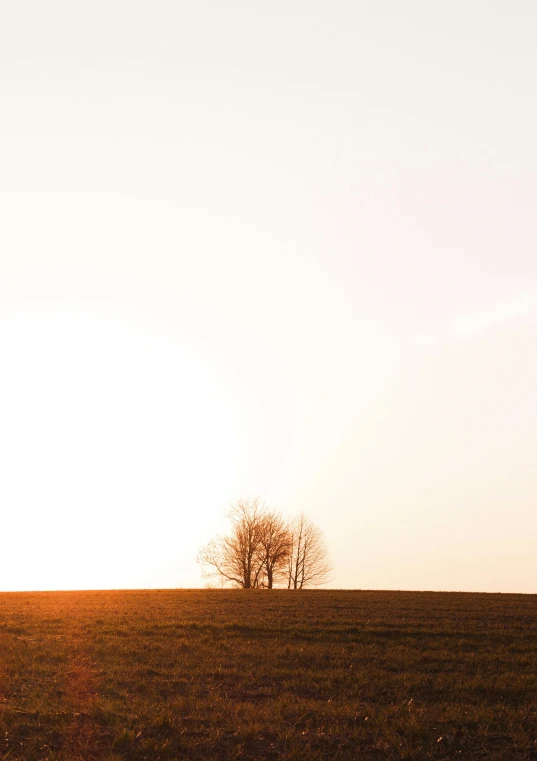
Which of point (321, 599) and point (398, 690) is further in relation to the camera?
point (321, 599)

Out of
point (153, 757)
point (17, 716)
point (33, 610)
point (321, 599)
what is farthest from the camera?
point (321, 599)

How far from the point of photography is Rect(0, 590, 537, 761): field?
12.9 meters

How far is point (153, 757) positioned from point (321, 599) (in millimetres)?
30729

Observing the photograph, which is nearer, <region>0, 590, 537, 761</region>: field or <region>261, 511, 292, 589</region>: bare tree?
<region>0, 590, 537, 761</region>: field

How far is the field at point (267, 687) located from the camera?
12.9 meters

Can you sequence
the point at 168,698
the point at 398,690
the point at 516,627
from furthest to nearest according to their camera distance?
the point at 516,627 < the point at 398,690 < the point at 168,698

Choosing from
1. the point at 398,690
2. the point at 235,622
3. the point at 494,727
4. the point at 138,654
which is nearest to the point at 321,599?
the point at 235,622

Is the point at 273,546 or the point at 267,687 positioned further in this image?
the point at 273,546

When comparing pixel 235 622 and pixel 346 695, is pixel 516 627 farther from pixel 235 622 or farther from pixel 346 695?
pixel 346 695

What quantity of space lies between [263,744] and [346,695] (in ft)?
13.1

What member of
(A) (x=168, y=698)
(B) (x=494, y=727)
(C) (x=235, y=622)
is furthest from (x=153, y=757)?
(C) (x=235, y=622)

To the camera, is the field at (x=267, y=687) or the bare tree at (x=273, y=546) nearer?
the field at (x=267, y=687)

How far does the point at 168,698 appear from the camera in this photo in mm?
15602

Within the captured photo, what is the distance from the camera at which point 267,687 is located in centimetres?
1709
